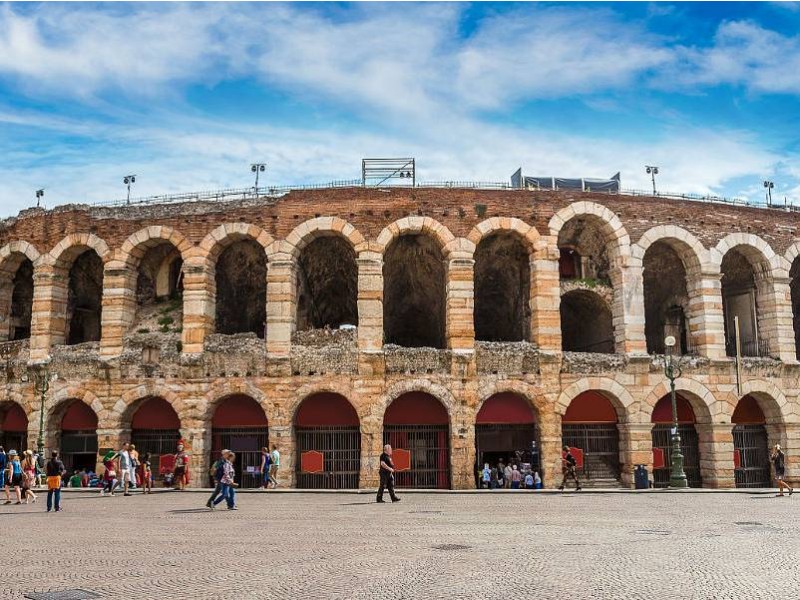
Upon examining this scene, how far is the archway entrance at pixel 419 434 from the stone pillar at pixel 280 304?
164 inches

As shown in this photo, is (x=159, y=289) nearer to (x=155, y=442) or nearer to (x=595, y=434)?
(x=155, y=442)

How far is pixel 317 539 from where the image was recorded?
1105cm

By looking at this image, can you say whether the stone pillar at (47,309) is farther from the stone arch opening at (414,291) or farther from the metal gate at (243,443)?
the stone arch opening at (414,291)

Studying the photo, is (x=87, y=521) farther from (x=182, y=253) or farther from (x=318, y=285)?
(x=318, y=285)

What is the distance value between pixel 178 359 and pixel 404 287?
31.1ft

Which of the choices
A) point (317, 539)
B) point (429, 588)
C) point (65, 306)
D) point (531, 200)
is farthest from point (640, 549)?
point (65, 306)

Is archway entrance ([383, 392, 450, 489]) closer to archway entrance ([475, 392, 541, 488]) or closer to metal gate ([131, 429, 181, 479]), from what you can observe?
archway entrance ([475, 392, 541, 488])

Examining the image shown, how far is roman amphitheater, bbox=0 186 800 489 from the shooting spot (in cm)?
2389

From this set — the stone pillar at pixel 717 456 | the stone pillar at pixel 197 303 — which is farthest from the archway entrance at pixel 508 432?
the stone pillar at pixel 197 303

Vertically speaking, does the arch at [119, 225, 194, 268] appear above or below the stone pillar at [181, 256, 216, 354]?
above

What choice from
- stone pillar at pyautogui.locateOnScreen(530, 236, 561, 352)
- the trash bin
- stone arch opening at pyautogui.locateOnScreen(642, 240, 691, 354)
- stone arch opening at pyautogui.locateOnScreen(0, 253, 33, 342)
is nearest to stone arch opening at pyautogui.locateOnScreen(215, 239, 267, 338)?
stone arch opening at pyautogui.locateOnScreen(0, 253, 33, 342)

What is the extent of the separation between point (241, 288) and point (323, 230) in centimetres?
517

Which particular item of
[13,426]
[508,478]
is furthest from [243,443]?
[13,426]

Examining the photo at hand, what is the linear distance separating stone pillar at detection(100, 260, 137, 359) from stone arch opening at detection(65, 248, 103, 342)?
6.95 feet
